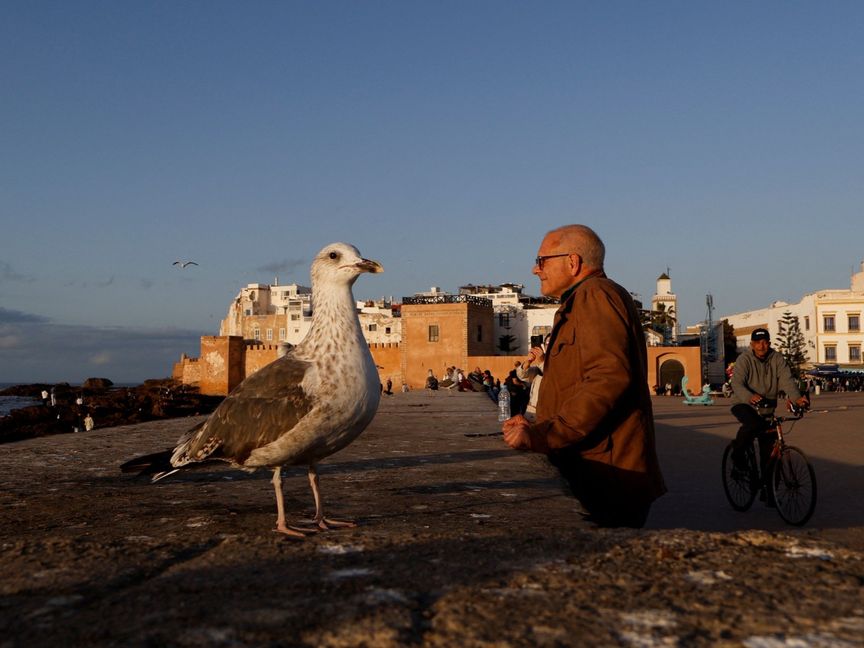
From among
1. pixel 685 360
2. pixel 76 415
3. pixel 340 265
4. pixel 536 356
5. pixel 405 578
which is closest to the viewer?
pixel 405 578

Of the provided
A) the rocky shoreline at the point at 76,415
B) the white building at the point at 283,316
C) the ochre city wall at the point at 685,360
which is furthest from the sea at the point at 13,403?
the ochre city wall at the point at 685,360

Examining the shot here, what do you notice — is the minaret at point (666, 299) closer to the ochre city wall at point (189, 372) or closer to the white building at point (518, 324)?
the white building at point (518, 324)

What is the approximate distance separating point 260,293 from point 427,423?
297 feet

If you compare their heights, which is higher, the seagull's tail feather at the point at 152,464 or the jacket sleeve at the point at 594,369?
the jacket sleeve at the point at 594,369

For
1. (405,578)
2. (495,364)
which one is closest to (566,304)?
(405,578)

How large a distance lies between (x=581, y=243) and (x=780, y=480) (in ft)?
16.1

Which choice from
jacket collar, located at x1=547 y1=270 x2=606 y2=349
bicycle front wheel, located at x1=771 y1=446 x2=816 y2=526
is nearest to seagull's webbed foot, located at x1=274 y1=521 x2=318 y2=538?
jacket collar, located at x1=547 y1=270 x2=606 y2=349

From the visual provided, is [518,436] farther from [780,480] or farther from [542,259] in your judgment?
[780,480]

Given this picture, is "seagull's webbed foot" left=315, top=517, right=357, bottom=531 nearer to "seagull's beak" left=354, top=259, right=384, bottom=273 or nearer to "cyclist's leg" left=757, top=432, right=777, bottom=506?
"seagull's beak" left=354, top=259, right=384, bottom=273

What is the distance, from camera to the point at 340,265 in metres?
3.76

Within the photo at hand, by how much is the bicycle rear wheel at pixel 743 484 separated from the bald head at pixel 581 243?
4.91m

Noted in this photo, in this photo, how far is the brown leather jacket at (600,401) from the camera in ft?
10.1

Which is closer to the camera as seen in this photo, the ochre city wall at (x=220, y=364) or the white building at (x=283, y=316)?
the ochre city wall at (x=220, y=364)

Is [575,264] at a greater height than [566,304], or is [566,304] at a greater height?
[575,264]
